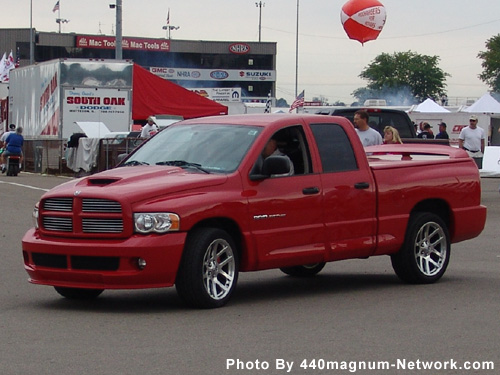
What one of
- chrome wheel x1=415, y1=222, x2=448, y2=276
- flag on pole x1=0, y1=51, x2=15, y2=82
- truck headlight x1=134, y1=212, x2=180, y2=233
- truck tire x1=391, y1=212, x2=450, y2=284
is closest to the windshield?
truck headlight x1=134, y1=212, x2=180, y2=233

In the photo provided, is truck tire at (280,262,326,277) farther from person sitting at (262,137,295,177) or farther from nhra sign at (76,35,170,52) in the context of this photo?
nhra sign at (76,35,170,52)

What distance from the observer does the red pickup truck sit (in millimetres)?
9047

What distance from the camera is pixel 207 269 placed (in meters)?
9.33

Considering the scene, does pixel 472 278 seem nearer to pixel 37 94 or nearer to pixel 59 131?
pixel 59 131

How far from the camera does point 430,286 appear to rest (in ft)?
36.5

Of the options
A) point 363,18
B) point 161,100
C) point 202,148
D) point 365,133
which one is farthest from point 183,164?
point 161,100

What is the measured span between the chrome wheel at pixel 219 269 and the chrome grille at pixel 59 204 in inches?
48.7

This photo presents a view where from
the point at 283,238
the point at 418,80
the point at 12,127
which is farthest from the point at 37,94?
the point at 418,80

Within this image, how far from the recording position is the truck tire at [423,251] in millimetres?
11117

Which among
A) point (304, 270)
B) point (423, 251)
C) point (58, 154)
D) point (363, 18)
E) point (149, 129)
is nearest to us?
point (423, 251)

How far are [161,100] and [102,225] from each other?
2762 centimetres

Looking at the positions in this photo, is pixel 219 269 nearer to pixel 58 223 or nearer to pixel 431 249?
pixel 58 223

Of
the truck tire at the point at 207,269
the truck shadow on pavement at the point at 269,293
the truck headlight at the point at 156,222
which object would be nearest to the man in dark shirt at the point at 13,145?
the truck shadow on pavement at the point at 269,293

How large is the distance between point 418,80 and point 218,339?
435 feet
